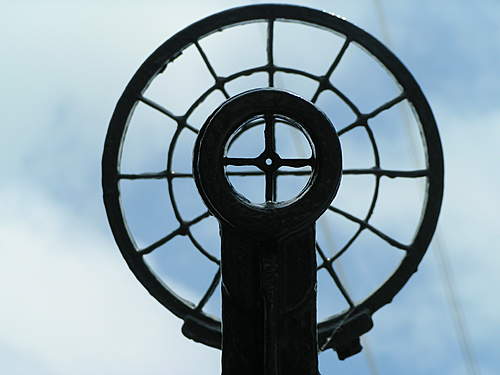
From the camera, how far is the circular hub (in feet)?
21.5

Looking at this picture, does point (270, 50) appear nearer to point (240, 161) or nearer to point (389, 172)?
point (389, 172)

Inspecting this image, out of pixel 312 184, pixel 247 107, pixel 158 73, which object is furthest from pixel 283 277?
pixel 158 73

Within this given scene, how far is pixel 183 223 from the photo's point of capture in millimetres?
9234

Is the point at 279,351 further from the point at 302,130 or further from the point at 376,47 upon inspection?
the point at 376,47

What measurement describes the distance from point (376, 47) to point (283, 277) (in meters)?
3.29

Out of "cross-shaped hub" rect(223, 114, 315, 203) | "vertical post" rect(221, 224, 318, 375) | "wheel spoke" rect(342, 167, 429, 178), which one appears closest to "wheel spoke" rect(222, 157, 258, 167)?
"cross-shaped hub" rect(223, 114, 315, 203)

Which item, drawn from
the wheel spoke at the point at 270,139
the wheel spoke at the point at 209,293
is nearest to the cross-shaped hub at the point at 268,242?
the wheel spoke at the point at 270,139

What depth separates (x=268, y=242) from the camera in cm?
673

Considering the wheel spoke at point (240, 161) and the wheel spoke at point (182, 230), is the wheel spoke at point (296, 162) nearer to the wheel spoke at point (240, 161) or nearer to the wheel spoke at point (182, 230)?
the wheel spoke at point (240, 161)

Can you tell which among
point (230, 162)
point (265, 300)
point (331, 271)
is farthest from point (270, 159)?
point (331, 271)

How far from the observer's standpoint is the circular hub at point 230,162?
6.56 m

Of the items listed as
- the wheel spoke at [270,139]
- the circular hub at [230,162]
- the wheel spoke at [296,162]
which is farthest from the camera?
the wheel spoke at [270,139]

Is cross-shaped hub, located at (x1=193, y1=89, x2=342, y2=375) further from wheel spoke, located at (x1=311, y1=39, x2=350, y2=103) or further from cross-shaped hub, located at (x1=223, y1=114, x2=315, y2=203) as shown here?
wheel spoke, located at (x1=311, y1=39, x2=350, y2=103)

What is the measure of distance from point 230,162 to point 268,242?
573mm
